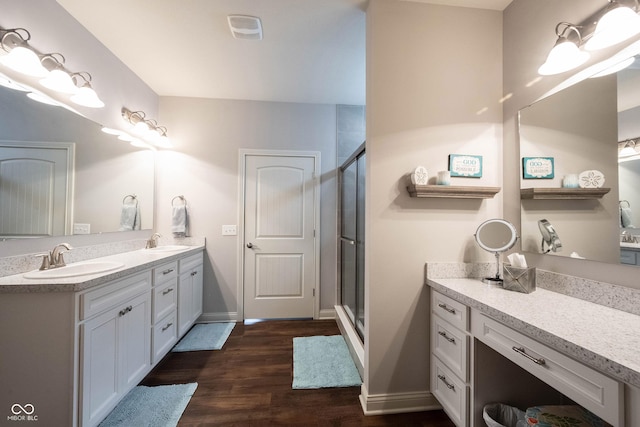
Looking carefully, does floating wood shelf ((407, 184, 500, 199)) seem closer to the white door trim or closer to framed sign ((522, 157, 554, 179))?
framed sign ((522, 157, 554, 179))

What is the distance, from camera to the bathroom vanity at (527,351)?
0.71 meters

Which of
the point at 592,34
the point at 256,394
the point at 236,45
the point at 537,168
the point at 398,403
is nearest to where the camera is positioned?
the point at 592,34

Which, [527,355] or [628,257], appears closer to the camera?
[527,355]

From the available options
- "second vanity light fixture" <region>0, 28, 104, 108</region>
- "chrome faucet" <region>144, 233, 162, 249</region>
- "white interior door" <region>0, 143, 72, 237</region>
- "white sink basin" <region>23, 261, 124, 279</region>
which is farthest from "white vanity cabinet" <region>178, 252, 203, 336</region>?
"second vanity light fixture" <region>0, 28, 104, 108</region>

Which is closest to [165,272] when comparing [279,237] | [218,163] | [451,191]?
[279,237]

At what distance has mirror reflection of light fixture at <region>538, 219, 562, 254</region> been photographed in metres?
1.34

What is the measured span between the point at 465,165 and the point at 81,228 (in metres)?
2.81

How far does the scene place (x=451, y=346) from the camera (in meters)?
1.36

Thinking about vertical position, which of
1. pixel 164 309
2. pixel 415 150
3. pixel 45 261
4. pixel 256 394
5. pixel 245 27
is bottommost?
pixel 256 394

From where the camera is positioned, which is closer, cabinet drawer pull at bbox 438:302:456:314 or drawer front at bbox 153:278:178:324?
cabinet drawer pull at bbox 438:302:456:314

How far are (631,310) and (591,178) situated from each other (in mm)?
604

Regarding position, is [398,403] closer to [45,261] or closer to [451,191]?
[451,191]

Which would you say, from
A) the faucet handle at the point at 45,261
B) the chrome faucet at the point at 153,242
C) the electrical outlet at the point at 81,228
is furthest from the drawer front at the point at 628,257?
the chrome faucet at the point at 153,242

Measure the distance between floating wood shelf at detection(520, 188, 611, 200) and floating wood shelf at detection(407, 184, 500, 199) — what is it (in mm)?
155
